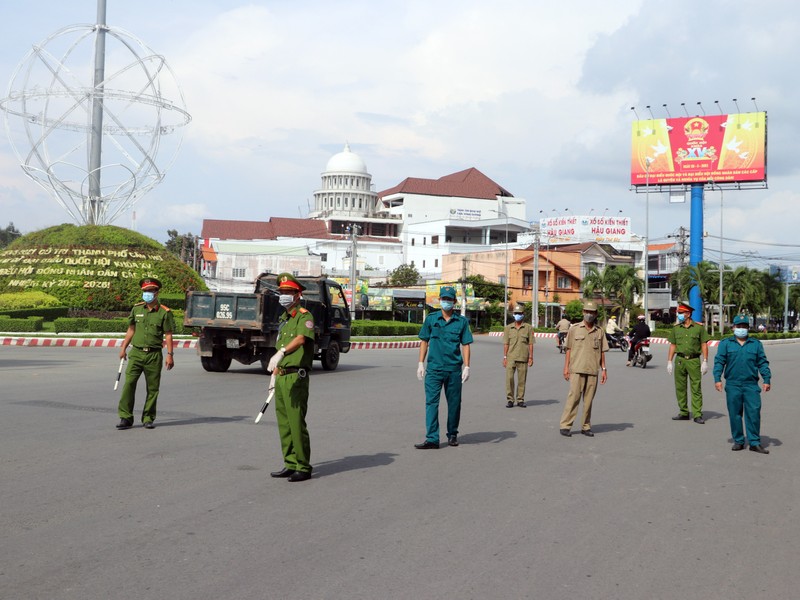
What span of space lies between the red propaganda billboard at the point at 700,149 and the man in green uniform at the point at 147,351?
62.4m

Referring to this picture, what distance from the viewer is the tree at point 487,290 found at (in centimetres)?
7894

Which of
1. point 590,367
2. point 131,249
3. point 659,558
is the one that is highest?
point 131,249

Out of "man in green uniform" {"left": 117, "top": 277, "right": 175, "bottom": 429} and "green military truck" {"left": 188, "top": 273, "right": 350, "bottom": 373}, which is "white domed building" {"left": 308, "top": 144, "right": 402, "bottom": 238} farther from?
"man in green uniform" {"left": 117, "top": 277, "right": 175, "bottom": 429}

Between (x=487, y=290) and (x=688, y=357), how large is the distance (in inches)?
2609

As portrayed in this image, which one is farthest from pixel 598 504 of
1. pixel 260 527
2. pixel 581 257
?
pixel 581 257

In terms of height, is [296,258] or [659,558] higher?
[296,258]

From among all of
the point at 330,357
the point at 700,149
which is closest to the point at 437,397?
the point at 330,357

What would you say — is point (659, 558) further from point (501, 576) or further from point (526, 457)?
point (526, 457)

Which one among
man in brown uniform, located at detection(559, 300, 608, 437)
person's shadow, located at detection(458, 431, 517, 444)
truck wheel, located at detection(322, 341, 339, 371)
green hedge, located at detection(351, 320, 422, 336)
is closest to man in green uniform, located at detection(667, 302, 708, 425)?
man in brown uniform, located at detection(559, 300, 608, 437)

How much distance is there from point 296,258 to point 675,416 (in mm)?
90076

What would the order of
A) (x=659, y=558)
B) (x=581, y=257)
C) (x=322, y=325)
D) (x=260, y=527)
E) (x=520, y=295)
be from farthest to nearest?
(x=581, y=257)
(x=520, y=295)
(x=322, y=325)
(x=260, y=527)
(x=659, y=558)

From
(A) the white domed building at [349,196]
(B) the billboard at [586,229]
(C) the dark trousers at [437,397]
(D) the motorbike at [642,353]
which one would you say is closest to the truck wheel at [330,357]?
(D) the motorbike at [642,353]

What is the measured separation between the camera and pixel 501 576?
5074mm

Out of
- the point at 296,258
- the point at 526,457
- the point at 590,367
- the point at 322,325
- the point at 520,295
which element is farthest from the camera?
the point at 296,258
